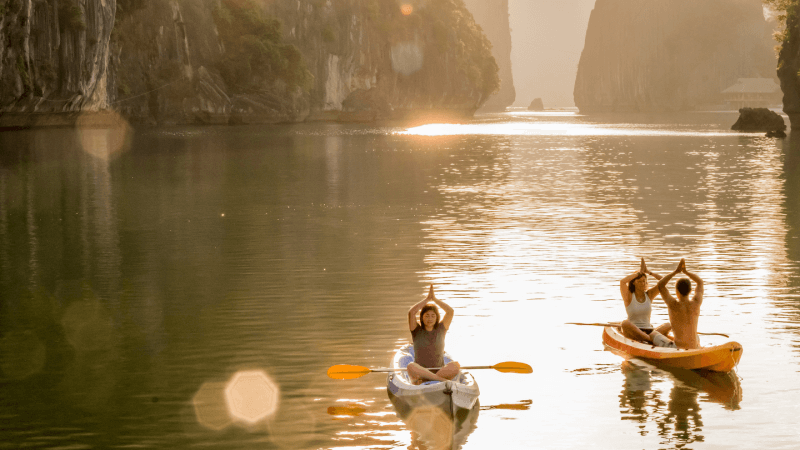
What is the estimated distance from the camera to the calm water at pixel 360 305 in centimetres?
1098

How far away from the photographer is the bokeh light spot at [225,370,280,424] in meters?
11.4

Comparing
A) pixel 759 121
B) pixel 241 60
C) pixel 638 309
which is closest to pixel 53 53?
pixel 241 60

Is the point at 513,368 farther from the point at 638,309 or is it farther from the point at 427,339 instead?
the point at 638,309

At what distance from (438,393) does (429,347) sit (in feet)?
2.56

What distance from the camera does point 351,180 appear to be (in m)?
42.3

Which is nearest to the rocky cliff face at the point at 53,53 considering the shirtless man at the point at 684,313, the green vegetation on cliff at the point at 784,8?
the green vegetation on cliff at the point at 784,8

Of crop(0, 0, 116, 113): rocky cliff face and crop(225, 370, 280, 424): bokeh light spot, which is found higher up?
crop(0, 0, 116, 113): rocky cliff face

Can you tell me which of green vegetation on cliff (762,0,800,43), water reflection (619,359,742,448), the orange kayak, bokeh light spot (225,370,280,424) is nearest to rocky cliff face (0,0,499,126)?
green vegetation on cliff (762,0,800,43)

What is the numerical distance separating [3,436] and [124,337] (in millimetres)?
4377

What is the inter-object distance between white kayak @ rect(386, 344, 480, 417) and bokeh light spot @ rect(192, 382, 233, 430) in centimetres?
207

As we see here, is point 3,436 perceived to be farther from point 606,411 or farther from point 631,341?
point 631,341

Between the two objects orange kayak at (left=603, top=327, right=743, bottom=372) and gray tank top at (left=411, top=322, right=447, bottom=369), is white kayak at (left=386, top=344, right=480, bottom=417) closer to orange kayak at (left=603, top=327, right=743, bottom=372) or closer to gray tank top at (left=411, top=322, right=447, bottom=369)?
gray tank top at (left=411, top=322, right=447, bottom=369)

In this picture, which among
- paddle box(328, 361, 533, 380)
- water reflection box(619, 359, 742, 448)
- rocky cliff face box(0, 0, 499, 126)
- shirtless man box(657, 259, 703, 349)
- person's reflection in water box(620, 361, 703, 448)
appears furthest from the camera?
rocky cliff face box(0, 0, 499, 126)

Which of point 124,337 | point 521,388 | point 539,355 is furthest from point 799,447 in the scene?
point 124,337
